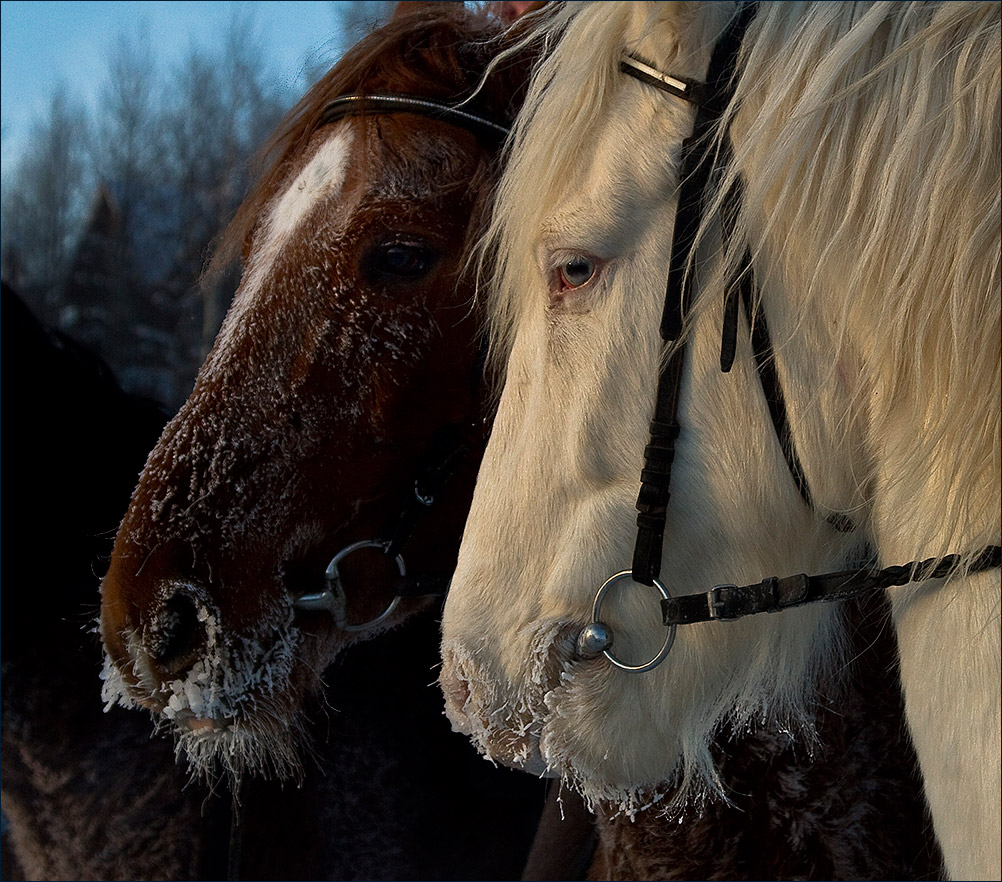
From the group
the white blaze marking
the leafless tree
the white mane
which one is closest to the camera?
the white mane

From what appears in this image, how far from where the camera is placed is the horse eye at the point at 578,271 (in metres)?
1.16

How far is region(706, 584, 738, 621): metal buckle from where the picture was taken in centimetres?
111

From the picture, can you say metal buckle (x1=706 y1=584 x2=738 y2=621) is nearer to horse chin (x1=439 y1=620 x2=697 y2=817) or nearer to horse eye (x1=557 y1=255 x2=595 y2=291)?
horse chin (x1=439 y1=620 x2=697 y2=817)

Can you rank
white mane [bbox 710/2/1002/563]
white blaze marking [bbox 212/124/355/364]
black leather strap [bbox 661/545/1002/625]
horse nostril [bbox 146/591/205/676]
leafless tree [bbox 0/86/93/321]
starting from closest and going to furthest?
white mane [bbox 710/2/1002/563] → black leather strap [bbox 661/545/1002/625] → horse nostril [bbox 146/591/205/676] → white blaze marking [bbox 212/124/355/364] → leafless tree [bbox 0/86/93/321]

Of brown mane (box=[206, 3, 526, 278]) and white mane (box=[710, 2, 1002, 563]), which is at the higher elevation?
brown mane (box=[206, 3, 526, 278])

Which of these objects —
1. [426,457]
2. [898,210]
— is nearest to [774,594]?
[898,210]

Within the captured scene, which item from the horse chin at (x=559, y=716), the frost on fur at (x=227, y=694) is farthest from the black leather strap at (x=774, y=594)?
the frost on fur at (x=227, y=694)

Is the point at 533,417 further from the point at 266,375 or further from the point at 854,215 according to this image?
the point at 266,375

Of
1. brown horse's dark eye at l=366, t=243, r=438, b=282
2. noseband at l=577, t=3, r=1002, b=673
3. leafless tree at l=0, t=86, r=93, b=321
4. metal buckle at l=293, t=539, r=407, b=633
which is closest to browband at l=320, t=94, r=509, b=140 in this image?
brown horse's dark eye at l=366, t=243, r=438, b=282

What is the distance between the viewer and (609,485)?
116 cm

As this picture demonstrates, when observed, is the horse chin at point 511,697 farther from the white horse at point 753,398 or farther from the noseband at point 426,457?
the noseband at point 426,457

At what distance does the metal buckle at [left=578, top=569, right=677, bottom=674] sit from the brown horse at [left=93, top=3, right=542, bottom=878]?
2.31ft

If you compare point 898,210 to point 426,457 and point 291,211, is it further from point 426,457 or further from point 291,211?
point 291,211

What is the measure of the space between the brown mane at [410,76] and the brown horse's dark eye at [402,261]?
342 millimetres
